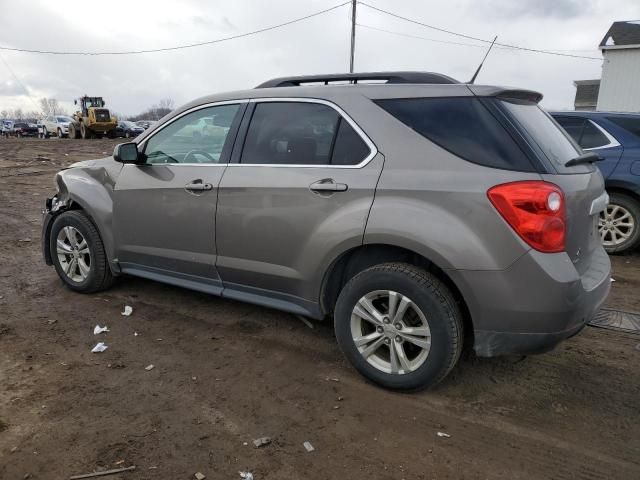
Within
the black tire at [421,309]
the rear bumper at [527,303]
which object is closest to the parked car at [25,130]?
the black tire at [421,309]

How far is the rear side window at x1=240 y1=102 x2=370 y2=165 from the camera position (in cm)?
316

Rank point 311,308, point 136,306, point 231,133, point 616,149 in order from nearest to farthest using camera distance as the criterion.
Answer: point 311,308, point 231,133, point 136,306, point 616,149

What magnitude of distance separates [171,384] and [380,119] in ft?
6.79

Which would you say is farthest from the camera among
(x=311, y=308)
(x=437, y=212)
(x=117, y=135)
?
(x=117, y=135)

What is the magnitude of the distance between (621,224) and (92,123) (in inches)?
1354

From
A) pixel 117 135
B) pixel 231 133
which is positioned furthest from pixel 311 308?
pixel 117 135

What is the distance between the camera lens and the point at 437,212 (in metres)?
2.78

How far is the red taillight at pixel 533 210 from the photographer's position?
258 cm

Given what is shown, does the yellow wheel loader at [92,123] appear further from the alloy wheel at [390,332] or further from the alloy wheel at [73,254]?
the alloy wheel at [390,332]

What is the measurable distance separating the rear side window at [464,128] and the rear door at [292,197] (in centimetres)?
31

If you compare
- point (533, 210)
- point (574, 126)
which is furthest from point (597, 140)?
point (533, 210)

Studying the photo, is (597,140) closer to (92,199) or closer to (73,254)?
(92,199)

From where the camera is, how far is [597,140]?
6.23 m

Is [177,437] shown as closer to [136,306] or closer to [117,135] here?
[136,306]
